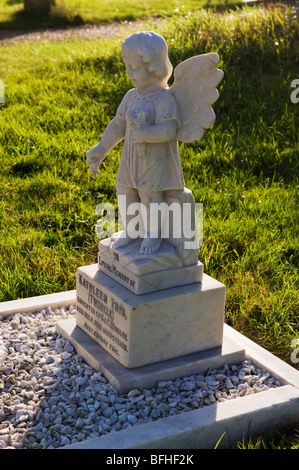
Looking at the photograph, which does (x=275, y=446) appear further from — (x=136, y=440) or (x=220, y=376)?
(x=136, y=440)

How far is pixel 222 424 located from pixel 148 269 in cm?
91

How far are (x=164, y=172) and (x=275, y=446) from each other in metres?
1.55

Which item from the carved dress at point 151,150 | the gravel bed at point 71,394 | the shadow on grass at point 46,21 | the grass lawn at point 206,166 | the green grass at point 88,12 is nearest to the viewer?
the gravel bed at point 71,394

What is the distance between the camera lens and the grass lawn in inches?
193

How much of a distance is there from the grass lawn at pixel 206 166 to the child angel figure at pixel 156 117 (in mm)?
1298

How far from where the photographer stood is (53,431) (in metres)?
3.32

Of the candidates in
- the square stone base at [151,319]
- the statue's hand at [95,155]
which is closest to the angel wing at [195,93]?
the statue's hand at [95,155]

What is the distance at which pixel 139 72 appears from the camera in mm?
3543

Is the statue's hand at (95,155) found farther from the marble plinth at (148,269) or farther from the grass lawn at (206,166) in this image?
the grass lawn at (206,166)

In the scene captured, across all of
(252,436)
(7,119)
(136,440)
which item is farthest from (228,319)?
(7,119)

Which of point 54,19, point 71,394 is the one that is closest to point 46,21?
point 54,19

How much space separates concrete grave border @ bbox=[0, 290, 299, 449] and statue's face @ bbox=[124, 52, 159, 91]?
173 cm

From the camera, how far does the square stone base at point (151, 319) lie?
366 centimetres

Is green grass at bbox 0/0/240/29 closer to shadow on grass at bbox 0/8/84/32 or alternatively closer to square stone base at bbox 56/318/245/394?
shadow on grass at bbox 0/8/84/32
